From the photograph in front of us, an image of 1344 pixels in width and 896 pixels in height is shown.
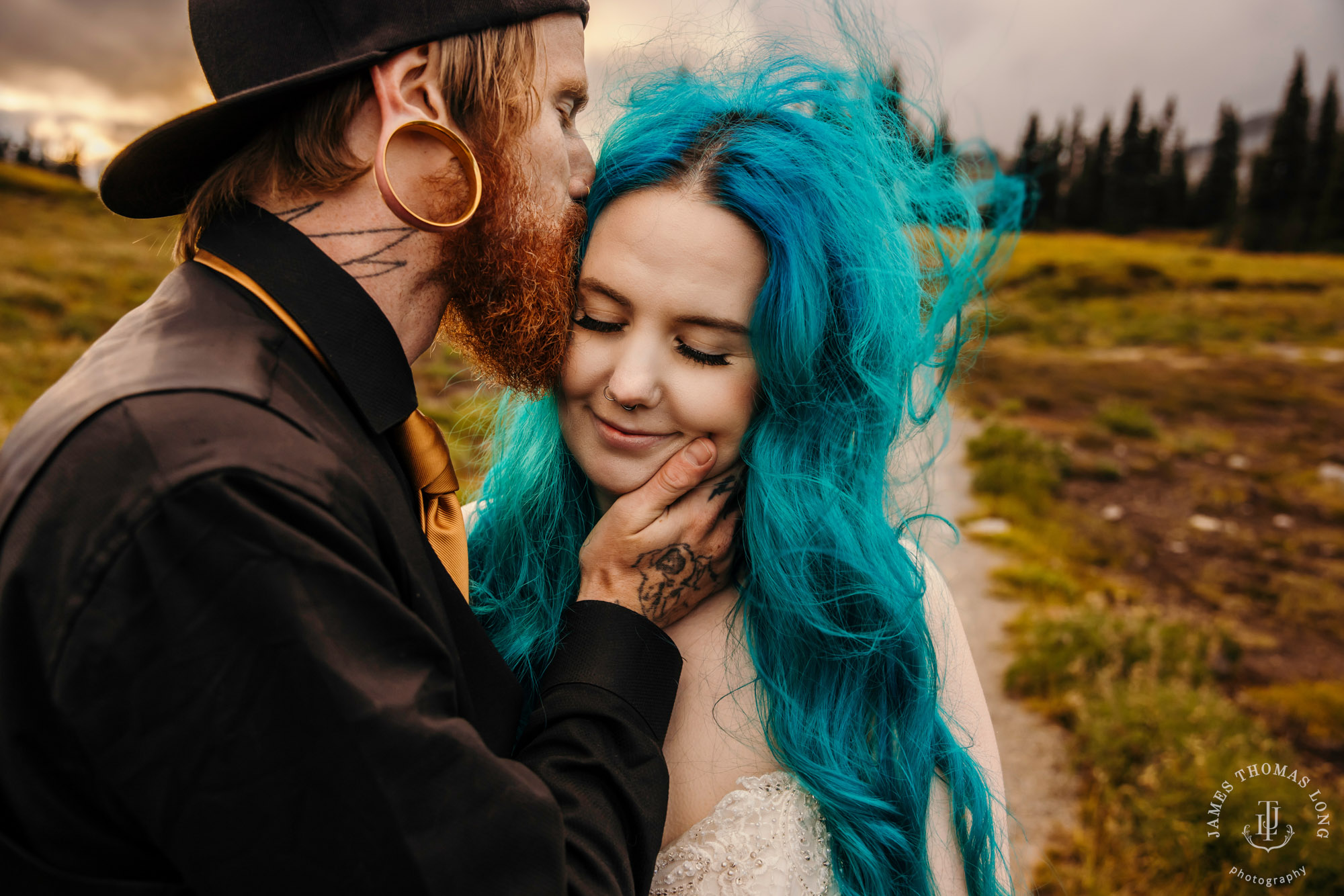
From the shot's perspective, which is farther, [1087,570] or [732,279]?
[1087,570]

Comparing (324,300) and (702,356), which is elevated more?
(324,300)

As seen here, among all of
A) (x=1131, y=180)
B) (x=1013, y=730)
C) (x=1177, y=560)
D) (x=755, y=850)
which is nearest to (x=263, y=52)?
(x=755, y=850)

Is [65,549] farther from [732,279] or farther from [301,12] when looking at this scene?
[732,279]

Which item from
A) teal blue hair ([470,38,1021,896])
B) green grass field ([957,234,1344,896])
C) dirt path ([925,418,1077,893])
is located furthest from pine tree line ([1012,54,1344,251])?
teal blue hair ([470,38,1021,896])

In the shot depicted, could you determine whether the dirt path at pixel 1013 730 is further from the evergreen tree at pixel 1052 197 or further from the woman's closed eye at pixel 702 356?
the evergreen tree at pixel 1052 197

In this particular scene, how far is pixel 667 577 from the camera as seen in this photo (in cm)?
169

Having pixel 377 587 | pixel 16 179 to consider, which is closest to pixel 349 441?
pixel 377 587

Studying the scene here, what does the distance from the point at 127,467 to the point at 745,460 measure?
130 centimetres

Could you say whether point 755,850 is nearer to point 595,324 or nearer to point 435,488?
point 435,488

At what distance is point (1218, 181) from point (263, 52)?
36.6 m

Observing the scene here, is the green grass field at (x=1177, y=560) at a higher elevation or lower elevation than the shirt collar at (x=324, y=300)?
lower

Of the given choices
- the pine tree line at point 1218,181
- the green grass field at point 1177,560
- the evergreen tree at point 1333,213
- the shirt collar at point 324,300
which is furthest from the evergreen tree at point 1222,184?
the shirt collar at point 324,300

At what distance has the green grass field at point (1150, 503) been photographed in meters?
4.06

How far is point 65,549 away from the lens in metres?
0.85
